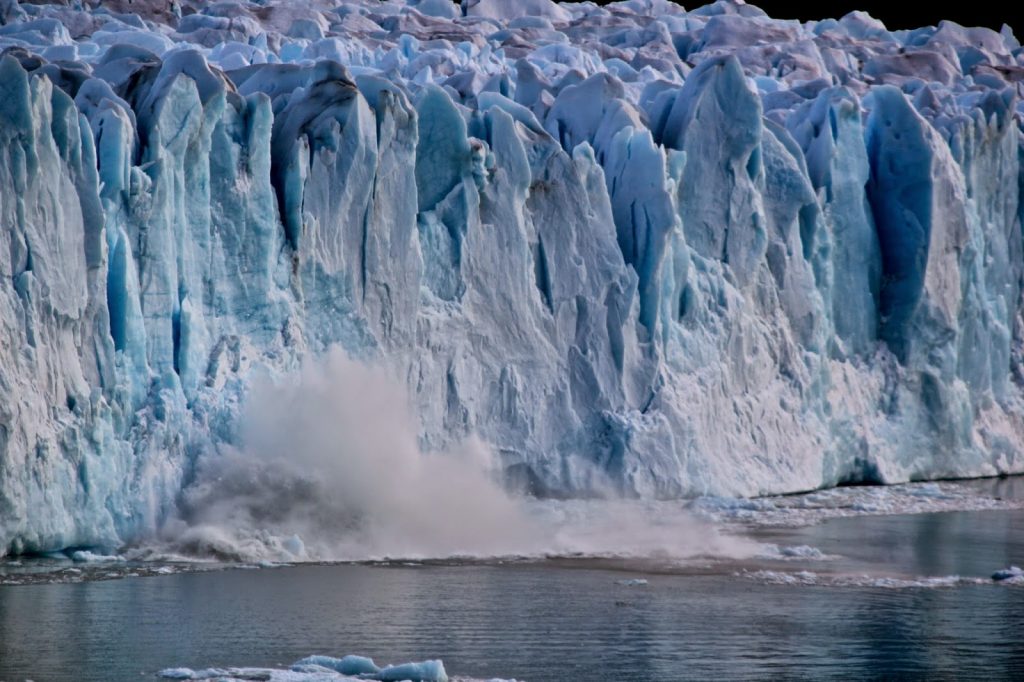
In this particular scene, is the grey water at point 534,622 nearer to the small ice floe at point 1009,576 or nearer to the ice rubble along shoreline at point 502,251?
the small ice floe at point 1009,576

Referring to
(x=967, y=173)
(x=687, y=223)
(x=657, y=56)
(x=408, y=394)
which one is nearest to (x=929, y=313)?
(x=967, y=173)

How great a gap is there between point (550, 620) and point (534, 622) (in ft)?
0.53

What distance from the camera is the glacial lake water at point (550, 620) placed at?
38.5ft

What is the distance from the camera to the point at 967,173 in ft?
77.3

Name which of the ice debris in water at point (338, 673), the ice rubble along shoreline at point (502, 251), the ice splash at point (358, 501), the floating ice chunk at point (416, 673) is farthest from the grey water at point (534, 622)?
the ice rubble along shoreline at point (502, 251)

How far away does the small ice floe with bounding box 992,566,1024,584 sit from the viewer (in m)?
15.7

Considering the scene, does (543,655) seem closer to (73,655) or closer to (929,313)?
(73,655)

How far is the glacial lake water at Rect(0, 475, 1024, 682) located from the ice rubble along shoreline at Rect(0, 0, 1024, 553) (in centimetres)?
173

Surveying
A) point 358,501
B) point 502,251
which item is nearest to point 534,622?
point 358,501

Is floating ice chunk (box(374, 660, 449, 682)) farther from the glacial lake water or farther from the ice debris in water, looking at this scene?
the glacial lake water

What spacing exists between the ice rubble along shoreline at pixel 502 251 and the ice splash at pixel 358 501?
255mm

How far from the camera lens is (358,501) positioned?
16234 mm

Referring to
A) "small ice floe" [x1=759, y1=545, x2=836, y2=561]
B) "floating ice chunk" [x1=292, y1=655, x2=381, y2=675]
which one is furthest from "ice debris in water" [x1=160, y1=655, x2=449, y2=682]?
"small ice floe" [x1=759, y1=545, x2=836, y2=561]

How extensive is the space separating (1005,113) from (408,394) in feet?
33.1
